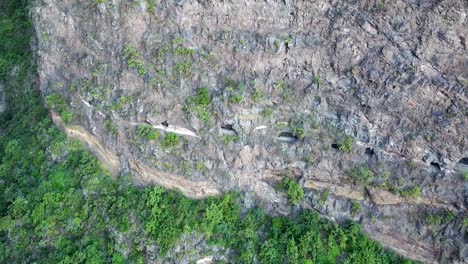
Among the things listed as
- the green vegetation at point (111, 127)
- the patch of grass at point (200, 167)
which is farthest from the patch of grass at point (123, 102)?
the patch of grass at point (200, 167)

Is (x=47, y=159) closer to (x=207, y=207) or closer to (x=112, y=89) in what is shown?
(x=112, y=89)

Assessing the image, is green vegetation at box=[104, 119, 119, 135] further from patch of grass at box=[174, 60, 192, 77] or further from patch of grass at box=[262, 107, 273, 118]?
patch of grass at box=[262, 107, 273, 118]

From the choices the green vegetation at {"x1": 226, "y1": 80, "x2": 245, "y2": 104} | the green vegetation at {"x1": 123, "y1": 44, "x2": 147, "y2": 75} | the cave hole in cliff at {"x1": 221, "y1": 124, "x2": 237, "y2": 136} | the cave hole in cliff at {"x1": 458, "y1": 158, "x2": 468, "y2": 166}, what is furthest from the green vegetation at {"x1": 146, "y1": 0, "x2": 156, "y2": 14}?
the cave hole in cliff at {"x1": 458, "y1": 158, "x2": 468, "y2": 166}

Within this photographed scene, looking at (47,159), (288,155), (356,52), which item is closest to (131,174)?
(47,159)

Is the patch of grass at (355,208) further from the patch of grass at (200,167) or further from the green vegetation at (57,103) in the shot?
the green vegetation at (57,103)

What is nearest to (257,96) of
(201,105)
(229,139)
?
(229,139)

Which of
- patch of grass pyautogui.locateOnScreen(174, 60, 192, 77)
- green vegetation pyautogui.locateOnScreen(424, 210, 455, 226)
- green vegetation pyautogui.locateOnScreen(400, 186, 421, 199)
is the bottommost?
green vegetation pyautogui.locateOnScreen(424, 210, 455, 226)

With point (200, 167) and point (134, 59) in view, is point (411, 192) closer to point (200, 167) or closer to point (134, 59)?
point (200, 167)
